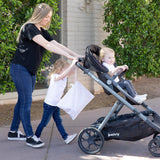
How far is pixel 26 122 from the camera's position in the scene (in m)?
4.06

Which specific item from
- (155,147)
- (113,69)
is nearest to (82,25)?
(113,69)

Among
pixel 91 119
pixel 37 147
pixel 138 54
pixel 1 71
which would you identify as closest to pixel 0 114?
pixel 1 71

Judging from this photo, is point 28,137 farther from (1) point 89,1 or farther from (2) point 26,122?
(1) point 89,1

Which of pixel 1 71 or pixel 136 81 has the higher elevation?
pixel 1 71

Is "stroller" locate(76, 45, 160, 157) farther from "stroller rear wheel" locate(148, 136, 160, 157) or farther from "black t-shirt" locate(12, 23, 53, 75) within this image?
"black t-shirt" locate(12, 23, 53, 75)

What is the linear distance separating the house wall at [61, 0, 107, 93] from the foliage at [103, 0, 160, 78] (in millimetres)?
727

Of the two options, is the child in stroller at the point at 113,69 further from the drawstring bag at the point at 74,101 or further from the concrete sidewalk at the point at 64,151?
the concrete sidewalk at the point at 64,151

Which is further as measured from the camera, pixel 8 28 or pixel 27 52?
pixel 8 28

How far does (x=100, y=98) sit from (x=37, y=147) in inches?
152

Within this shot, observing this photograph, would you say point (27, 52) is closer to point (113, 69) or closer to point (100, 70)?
point (100, 70)

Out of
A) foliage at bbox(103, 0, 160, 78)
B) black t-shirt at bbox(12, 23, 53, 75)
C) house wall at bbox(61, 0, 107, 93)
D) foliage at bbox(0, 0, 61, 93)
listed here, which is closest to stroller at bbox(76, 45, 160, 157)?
black t-shirt at bbox(12, 23, 53, 75)

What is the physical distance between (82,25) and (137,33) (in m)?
1.64

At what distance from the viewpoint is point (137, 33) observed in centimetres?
689

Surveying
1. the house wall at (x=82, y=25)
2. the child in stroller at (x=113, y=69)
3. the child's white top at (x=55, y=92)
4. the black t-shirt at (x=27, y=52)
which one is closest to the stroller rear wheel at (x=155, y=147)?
the child in stroller at (x=113, y=69)
